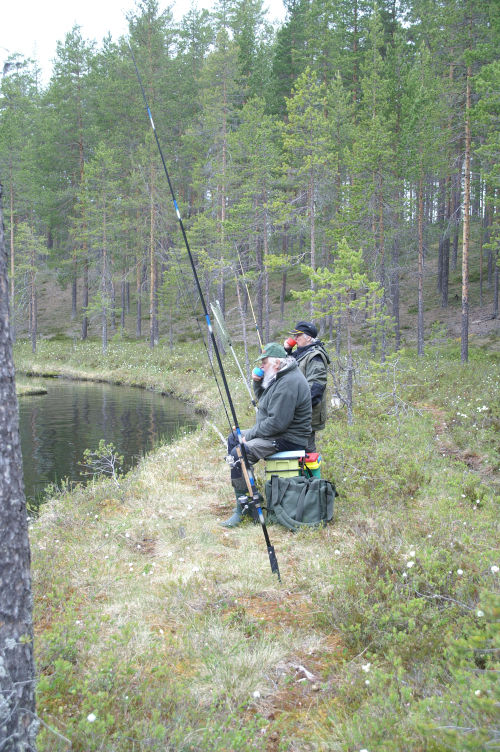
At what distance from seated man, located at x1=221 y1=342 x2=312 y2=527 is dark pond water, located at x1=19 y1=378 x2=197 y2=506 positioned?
5156 mm

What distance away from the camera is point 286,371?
5.67 meters

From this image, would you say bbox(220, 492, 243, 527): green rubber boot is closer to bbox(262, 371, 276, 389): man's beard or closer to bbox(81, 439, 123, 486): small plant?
bbox(262, 371, 276, 389): man's beard

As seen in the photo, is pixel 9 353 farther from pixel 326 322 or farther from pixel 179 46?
pixel 179 46

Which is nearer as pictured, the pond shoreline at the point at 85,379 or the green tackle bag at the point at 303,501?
the green tackle bag at the point at 303,501

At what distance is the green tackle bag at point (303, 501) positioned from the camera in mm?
5574

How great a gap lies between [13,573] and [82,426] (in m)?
13.8

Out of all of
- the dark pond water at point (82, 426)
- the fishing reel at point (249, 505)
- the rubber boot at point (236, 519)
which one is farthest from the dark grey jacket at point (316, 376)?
the dark pond water at point (82, 426)

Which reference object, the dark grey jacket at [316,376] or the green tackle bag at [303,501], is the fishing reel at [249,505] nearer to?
the green tackle bag at [303,501]

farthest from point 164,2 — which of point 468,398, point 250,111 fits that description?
point 468,398

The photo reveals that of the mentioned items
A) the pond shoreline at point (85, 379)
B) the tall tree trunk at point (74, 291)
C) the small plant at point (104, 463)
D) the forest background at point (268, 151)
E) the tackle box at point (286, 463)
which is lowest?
the pond shoreline at point (85, 379)

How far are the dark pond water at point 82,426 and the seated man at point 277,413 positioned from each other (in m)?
5.16

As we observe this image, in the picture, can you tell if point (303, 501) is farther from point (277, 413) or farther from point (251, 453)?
point (277, 413)

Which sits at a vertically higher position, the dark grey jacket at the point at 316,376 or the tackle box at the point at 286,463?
the dark grey jacket at the point at 316,376

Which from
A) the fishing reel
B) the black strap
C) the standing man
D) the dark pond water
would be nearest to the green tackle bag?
the black strap
